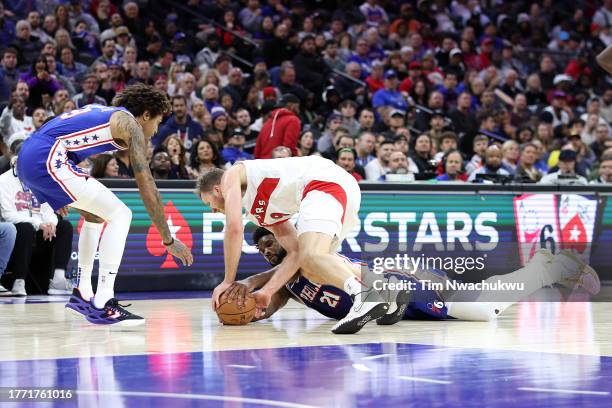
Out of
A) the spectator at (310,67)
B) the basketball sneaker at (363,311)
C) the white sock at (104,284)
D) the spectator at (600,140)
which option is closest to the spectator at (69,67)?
the spectator at (310,67)

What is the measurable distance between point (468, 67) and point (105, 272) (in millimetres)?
13995

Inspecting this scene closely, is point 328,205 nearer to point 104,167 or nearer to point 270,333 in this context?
point 270,333

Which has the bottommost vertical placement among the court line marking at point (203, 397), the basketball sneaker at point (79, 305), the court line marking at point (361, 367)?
the court line marking at point (361, 367)

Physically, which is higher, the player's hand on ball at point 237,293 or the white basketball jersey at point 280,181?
the white basketball jersey at point 280,181

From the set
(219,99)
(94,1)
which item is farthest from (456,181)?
(94,1)

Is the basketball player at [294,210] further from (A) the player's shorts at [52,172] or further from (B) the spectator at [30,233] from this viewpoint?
(B) the spectator at [30,233]

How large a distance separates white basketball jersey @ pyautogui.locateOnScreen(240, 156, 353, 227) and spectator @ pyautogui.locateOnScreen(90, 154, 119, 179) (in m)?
4.57

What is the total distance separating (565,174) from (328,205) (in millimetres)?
7259

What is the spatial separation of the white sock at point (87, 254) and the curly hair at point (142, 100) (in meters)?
0.94

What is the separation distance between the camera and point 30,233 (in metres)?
11.1

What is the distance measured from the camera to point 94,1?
1698 cm

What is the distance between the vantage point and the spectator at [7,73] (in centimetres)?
1440

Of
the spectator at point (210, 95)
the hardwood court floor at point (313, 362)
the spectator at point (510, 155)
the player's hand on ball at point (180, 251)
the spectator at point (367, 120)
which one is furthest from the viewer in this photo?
the spectator at point (367, 120)

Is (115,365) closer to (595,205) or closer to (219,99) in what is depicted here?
(595,205)
